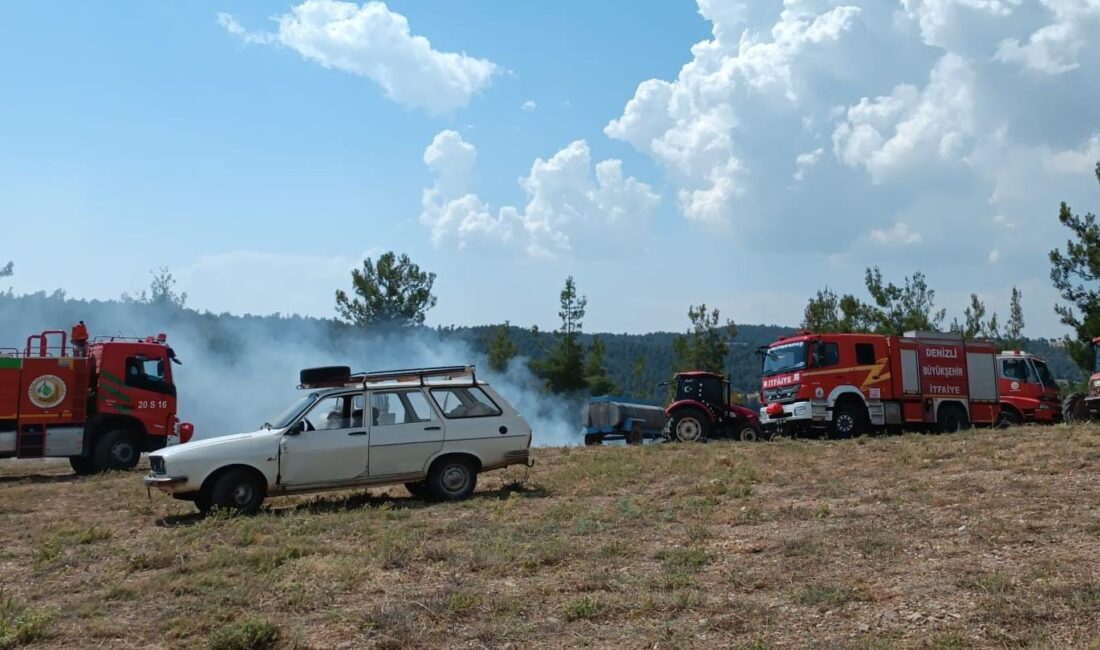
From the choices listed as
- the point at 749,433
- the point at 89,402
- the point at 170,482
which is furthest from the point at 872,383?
the point at 89,402

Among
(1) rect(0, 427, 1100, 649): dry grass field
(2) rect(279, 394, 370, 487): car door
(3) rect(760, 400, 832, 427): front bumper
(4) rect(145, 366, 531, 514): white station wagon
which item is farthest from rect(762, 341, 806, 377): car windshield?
(2) rect(279, 394, 370, 487): car door

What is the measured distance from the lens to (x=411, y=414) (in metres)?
12.8

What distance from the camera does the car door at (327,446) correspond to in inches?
474

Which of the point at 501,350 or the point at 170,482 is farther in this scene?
the point at 501,350

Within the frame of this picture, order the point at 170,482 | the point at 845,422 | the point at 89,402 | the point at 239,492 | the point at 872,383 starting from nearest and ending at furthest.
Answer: the point at 170,482 → the point at 239,492 → the point at 89,402 → the point at 845,422 → the point at 872,383

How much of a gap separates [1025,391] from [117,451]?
23802mm

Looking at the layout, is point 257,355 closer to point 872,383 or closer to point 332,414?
point 872,383

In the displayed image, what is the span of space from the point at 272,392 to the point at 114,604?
1554 inches

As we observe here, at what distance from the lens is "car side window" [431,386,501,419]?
13008 mm

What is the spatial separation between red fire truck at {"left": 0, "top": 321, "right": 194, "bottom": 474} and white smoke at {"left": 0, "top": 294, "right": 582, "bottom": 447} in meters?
24.2

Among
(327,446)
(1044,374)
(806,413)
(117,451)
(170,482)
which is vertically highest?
(1044,374)

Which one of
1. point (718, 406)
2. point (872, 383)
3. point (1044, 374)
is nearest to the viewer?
point (872, 383)

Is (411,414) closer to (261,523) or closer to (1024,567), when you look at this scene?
(261,523)

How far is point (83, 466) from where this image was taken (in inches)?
769
